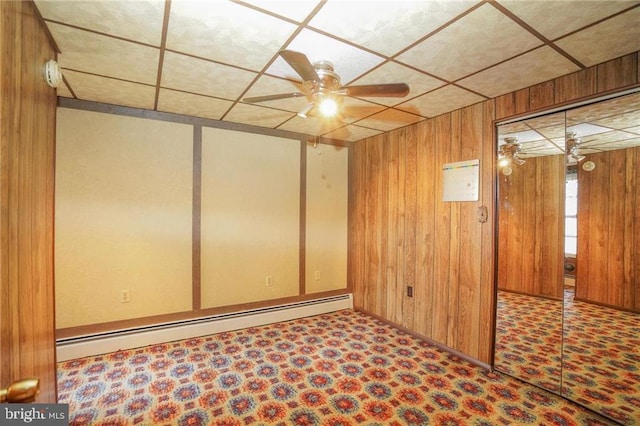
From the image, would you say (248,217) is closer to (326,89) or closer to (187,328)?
(187,328)

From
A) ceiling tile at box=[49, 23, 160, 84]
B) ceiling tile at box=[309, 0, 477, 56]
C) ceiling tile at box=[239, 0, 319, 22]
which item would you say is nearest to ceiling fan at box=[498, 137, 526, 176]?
ceiling tile at box=[309, 0, 477, 56]

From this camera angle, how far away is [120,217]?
3.08 m

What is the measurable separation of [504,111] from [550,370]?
2278 millimetres

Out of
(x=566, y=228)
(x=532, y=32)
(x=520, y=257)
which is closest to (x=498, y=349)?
(x=520, y=257)

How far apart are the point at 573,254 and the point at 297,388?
2.62m

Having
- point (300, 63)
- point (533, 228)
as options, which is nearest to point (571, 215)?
point (533, 228)

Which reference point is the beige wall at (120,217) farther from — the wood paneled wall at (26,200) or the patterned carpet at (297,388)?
the wood paneled wall at (26,200)

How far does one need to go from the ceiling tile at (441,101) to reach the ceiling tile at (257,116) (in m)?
1.33

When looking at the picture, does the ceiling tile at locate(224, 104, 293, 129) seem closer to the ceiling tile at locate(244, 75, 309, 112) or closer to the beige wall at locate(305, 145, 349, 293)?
the ceiling tile at locate(244, 75, 309, 112)

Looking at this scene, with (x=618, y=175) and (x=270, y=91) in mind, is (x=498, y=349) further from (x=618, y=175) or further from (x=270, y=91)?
(x=270, y=91)

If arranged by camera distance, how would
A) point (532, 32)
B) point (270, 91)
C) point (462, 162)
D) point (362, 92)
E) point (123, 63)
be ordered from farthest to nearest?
point (462, 162), point (270, 91), point (123, 63), point (362, 92), point (532, 32)

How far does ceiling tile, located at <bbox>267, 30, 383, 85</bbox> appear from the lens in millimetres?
1800

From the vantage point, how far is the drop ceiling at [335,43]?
152 centimetres

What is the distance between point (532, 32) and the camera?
66.6 inches
